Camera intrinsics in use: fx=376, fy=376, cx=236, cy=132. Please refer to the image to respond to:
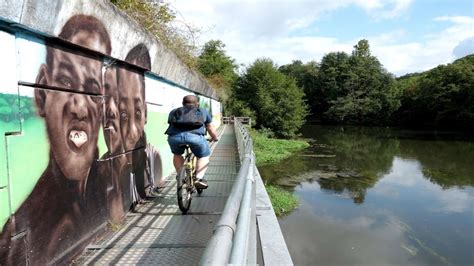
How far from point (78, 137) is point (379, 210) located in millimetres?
16161

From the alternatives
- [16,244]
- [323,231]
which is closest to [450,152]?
[323,231]

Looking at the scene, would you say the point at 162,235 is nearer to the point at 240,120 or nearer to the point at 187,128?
the point at 187,128

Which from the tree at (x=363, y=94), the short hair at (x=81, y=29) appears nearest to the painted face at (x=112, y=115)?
the short hair at (x=81, y=29)

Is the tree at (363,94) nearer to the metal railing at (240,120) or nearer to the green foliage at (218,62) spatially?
the green foliage at (218,62)

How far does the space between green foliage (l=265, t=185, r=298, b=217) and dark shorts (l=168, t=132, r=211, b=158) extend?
1092 cm

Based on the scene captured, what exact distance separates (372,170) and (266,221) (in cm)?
2570

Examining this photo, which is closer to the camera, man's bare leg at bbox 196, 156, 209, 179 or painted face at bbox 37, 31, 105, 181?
painted face at bbox 37, 31, 105, 181

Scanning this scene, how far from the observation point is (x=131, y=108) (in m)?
5.47

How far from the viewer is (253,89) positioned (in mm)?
47094

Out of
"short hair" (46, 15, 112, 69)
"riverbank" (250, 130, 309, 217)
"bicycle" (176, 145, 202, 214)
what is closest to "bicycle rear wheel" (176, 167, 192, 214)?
"bicycle" (176, 145, 202, 214)

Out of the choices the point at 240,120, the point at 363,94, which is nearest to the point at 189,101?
the point at 240,120

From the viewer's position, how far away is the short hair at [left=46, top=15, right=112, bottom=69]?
10.9 ft

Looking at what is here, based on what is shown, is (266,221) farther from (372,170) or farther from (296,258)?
(372,170)

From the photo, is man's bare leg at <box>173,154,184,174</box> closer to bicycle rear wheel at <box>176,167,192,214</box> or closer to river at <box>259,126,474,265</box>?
bicycle rear wheel at <box>176,167,192,214</box>
